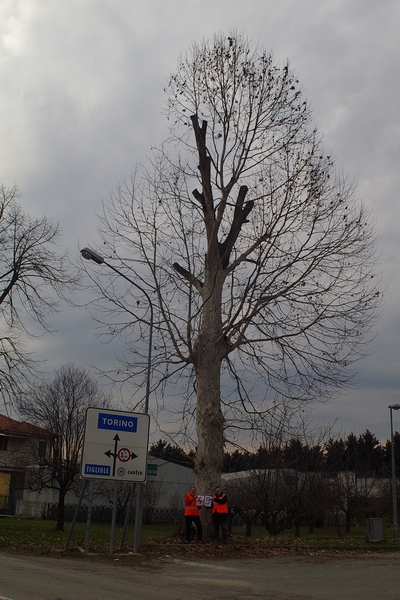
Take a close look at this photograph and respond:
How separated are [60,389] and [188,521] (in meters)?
18.3

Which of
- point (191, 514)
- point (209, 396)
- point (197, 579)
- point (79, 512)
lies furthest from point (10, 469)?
point (197, 579)

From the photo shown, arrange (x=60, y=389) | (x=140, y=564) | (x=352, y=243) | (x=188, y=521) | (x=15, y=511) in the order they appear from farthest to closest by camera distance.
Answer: (x=15, y=511) → (x=60, y=389) → (x=352, y=243) → (x=188, y=521) → (x=140, y=564)

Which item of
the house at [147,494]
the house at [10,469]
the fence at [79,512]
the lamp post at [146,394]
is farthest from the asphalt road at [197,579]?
the fence at [79,512]

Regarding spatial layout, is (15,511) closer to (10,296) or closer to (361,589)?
(10,296)

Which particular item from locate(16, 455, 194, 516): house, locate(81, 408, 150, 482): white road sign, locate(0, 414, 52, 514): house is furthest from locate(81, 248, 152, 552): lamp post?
locate(0, 414, 52, 514): house

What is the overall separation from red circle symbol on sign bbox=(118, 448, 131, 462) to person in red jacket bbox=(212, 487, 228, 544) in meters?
3.22

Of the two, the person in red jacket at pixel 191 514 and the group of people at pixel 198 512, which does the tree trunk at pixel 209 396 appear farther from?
the person in red jacket at pixel 191 514

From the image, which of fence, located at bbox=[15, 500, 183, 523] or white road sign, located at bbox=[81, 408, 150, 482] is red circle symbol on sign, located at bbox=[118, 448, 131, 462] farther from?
fence, located at bbox=[15, 500, 183, 523]

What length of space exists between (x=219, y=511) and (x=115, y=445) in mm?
3806

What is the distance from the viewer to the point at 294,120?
19.0 m

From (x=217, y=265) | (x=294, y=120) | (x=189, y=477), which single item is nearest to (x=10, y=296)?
(x=217, y=265)

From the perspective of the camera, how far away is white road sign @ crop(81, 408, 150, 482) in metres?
14.1

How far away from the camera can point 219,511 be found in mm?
16328

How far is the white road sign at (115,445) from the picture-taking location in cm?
1411
